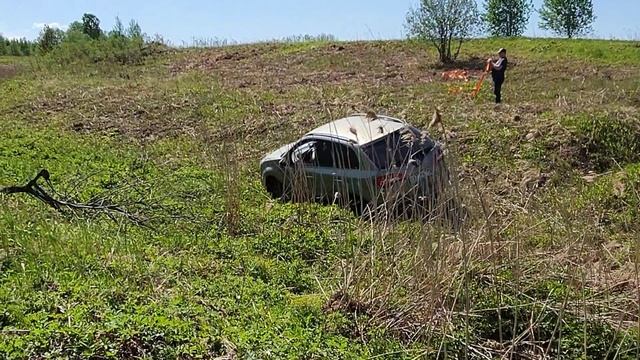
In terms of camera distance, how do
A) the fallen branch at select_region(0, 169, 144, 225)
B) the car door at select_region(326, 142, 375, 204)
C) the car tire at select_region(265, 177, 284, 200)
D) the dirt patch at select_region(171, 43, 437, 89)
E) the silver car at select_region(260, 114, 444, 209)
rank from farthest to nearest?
1. the dirt patch at select_region(171, 43, 437, 89)
2. the car tire at select_region(265, 177, 284, 200)
3. the car door at select_region(326, 142, 375, 204)
4. the silver car at select_region(260, 114, 444, 209)
5. the fallen branch at select_region(0, 169, 144, 225)

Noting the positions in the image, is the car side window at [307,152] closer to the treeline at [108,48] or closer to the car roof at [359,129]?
the car roof at [359,129]

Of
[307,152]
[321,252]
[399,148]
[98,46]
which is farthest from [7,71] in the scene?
[399,148]

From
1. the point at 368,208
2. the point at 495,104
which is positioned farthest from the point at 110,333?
the point at 495,104

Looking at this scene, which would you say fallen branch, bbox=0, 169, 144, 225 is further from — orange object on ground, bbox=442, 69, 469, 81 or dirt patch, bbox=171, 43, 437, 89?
orange object on ground, bbox=442, 69, 469, 81

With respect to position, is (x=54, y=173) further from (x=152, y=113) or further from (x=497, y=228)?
(x=497, y=228)

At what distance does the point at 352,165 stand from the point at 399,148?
88.9 inches

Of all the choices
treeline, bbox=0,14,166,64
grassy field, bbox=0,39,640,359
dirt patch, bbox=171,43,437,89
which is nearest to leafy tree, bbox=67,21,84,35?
treeline, bbox=0,14,166,64

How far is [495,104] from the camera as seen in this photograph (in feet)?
48.7

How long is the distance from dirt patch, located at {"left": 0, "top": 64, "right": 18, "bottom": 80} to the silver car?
23.9m

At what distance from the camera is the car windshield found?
18.3ft

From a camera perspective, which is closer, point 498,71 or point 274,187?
point 274,187

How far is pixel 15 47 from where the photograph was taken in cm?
4694

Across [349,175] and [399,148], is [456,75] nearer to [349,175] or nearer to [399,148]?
[349,175]

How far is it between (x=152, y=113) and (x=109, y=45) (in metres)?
15.9
